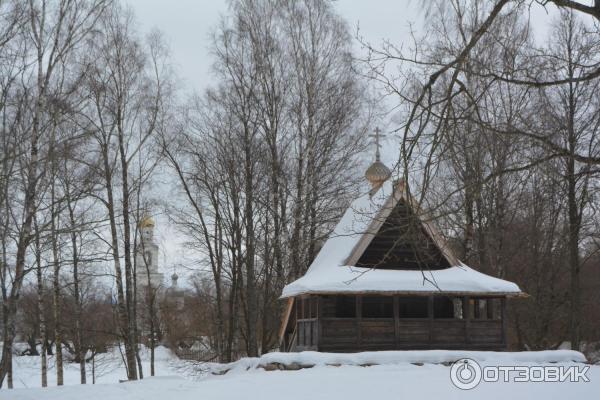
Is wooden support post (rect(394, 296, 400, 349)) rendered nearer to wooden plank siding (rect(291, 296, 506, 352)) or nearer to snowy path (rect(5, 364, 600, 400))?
wooden plank siding (rect(291, 296, 506, 352))

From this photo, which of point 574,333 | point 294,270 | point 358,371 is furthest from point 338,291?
point 574,333

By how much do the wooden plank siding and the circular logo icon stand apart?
5682mm

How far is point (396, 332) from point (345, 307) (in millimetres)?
2170

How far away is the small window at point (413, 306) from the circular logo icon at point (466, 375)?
24.2 feet

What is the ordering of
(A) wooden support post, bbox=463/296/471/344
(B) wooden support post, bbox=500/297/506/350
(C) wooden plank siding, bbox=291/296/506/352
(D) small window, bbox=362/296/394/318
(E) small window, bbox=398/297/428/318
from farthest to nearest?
(E) small window, bbox=398/297/428/318 < (D) small window, bbox=362/296/394/318 < (B) wooden support post, bbox=500/297/506/350 < (A) wooden support post, bbox=463/296/471/344 < (C) wooden plank siding, bbox=291/296/506/352

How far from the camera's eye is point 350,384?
1150 centimetres

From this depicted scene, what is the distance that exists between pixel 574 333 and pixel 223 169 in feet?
42.2

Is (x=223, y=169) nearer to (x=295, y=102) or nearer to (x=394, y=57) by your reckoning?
(x=295, y=102)

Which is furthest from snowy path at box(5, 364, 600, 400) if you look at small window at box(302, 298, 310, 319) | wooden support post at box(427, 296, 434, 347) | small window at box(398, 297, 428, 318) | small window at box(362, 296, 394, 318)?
small window at box(302, 298, 310, 319)

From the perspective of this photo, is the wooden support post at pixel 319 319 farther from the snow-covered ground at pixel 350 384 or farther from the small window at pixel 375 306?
the snow-covered ground at pixel 350 384
